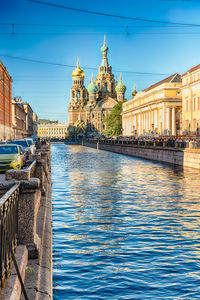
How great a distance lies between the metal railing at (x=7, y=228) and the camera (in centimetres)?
565

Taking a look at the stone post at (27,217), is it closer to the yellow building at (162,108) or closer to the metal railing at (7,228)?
the metal railing at (7,228)

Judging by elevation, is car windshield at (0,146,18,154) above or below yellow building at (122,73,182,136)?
below

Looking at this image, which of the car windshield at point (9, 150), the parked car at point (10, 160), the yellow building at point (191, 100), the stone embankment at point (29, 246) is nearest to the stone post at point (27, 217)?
the stone embankment at point (29, 246)

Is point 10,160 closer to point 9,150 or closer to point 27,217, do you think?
point 9,150

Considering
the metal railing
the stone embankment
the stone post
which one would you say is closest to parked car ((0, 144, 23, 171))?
the stone embankment

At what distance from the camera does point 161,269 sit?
9500 millimetres

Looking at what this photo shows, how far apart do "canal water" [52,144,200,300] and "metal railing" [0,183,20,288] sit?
6.12 ft

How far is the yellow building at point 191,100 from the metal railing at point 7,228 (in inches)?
2402

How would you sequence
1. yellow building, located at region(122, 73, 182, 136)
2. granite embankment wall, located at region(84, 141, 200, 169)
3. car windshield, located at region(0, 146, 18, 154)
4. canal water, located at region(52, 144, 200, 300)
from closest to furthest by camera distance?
canal water, located at region(52, 144, 200, 300) < car windshield, located at region(0, 146, 18, 154) < granite embankment wall, located at region(84, 141, 200, 169) < yellow building, located at region(122, 73, 182, 136)

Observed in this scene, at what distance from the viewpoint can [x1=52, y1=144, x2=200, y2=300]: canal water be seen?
8484mm

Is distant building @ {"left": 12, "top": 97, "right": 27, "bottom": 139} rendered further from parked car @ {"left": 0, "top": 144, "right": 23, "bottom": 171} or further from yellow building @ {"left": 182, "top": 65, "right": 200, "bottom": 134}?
parked car @ {"left": 0, "top": 144, "right": 23, "bottom": 171}

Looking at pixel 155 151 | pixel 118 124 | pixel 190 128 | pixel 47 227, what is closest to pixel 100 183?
pixel 47 227

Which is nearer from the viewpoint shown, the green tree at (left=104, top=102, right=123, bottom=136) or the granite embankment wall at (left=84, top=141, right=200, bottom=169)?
the granite embankment wall at (left=84, top=141, right=200, bottom=169)

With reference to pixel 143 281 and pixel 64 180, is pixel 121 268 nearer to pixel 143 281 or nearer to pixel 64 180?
pixel 143 281
